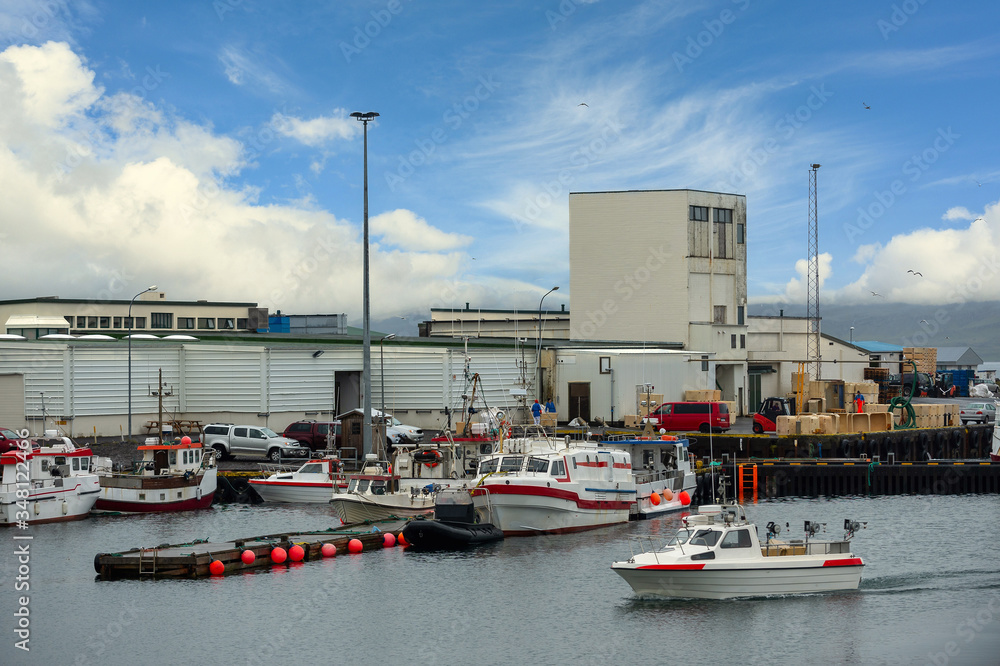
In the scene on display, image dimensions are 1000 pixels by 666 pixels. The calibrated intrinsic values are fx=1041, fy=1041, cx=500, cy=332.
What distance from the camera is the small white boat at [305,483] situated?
45.9 m

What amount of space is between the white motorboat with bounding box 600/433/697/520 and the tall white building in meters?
29.4

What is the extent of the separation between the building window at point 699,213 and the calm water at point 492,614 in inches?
1705

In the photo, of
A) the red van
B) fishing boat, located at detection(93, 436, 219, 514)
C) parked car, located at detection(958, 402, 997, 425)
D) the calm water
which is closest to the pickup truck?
fishing boat, located at detection(93, 436, 219, 514)

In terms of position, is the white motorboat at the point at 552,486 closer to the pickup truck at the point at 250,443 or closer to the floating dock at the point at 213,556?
the floating dock at the point at 213,556

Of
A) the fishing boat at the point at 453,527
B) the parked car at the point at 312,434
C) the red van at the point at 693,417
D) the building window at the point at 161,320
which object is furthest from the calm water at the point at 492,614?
the building window at the point at 161,320

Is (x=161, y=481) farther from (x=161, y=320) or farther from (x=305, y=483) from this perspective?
(x=161, y=320)

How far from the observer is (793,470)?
51719 millimetres

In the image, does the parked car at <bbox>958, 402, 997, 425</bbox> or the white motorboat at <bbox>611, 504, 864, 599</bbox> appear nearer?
the white motorboat at <bbox>611, 504, 864, 599</bbox>

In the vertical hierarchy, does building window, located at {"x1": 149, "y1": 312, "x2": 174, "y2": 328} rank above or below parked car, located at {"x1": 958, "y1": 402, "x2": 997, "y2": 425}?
above

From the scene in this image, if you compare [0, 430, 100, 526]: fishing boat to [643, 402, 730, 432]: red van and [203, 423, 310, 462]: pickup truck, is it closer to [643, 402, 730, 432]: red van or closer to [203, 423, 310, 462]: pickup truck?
[203, 423, 310, 462]: pickup truck

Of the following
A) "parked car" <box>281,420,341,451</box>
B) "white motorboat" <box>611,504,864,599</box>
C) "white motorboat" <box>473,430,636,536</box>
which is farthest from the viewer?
"parked car" <box>281,420,341,451</box>

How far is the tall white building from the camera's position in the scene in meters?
76.6

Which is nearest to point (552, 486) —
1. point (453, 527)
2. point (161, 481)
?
point (453, 527)

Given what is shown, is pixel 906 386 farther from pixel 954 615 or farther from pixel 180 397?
pixel 954 615
